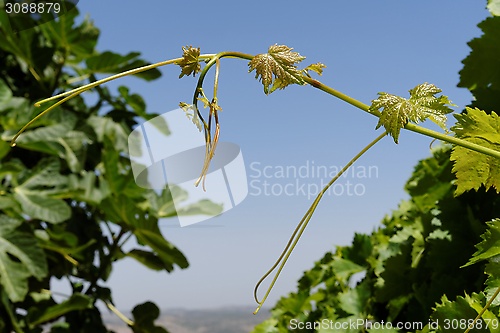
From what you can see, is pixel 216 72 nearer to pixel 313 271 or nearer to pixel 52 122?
pixel 313 271

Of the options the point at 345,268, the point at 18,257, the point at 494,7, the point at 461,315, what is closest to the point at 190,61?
the point at 461,315

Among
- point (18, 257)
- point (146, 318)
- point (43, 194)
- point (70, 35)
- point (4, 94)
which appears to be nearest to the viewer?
point (18, 257)

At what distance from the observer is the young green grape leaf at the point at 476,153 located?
0.40m

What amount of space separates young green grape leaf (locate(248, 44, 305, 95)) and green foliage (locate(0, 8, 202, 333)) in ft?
4.02

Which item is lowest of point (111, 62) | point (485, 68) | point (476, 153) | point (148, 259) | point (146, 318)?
point (146, 318)

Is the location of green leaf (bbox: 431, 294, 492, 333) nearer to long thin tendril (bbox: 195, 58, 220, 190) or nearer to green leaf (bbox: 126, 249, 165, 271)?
long thin tendril (bbox: 195, 58, 220, 190)

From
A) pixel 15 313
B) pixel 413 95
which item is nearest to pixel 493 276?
pixel 413 95

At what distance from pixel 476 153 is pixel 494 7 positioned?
35cm

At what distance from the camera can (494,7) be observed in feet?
2.24

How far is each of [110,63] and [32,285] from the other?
2.62ft

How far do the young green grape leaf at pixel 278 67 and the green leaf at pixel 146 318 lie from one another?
5.26 feet

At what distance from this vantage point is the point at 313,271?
123cm

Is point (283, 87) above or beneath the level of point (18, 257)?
above

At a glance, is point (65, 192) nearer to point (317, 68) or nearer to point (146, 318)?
point (146, 318)
